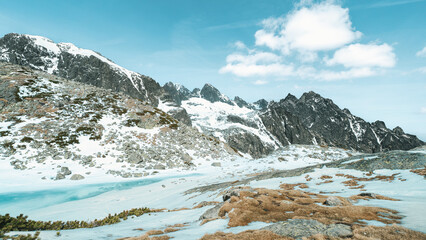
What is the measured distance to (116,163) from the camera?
1623 inches

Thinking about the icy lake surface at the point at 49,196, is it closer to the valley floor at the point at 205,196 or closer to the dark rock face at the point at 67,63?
the valley floor at the point at 205,196

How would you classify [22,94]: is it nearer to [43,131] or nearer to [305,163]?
[43,131]

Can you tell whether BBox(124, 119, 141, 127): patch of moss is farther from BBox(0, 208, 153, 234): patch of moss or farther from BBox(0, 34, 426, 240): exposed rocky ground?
BBox(0, 208, 153, 234): patch of moss

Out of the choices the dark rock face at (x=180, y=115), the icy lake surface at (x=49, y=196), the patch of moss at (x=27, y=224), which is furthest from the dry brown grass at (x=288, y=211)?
the dark rock face at (x=180, y=115)

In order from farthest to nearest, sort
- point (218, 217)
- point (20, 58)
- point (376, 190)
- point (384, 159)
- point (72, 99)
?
1. point (20, 58)
2. point (72, 99)
3. point (384, 159)
4. point (376, 190)
5. point (218, 217)

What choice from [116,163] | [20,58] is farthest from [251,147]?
[20,58]

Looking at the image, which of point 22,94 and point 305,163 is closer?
point 305,163

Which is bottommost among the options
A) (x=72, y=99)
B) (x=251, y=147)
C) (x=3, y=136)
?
(x=251, y=147)

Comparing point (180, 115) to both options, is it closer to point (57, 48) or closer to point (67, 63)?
point (67, 63)

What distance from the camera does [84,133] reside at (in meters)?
47.5

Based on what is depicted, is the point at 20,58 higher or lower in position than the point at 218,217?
higher

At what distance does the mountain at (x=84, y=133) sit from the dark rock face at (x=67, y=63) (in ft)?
330

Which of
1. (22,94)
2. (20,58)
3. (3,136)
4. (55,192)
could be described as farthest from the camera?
(20,58)

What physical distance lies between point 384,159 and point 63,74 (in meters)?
199
